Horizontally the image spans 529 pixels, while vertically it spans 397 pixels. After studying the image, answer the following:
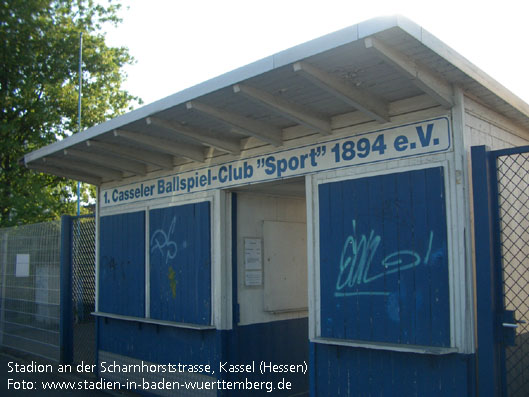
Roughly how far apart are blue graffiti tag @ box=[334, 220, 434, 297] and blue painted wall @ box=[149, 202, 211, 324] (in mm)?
2007

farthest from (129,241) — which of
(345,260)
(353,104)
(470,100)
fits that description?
(470,100)

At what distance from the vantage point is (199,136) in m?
5.67

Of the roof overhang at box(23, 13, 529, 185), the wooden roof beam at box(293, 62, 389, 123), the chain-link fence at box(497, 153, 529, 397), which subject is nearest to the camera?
the roof overhang at box(23, 13, 529, 185)

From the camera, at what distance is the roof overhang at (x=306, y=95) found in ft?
11.8

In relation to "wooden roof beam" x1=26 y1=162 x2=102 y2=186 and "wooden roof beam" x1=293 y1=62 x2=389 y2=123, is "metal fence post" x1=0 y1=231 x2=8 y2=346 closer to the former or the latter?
"wooden roof beam" x1=26 y1=162 x2=102 y2=186

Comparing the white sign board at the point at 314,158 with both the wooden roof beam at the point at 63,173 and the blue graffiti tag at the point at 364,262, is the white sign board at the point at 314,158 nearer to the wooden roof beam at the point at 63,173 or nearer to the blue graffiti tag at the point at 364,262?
the blue graffiti tag at the point at 364,262

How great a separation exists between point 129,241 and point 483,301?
511 cm

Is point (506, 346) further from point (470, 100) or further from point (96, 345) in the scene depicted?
point (96, 345)

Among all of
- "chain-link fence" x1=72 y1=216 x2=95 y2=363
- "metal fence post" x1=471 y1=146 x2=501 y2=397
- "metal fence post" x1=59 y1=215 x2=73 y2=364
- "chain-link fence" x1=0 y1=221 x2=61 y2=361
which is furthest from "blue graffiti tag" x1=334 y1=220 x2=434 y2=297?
"chain-link fence" x1=0 y1=221 x2=61 y2=361

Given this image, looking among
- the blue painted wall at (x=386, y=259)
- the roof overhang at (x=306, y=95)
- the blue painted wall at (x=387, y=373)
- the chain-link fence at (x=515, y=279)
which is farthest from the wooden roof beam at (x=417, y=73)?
the blue painted wall at (x=387, y=373)

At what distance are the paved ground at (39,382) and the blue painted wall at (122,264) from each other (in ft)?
3.60

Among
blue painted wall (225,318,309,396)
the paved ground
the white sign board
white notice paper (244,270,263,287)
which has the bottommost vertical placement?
the paved ground

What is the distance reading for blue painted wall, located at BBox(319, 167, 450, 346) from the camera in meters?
4.11

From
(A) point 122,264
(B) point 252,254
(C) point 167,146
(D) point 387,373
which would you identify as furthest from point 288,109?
(A) point 122,264
